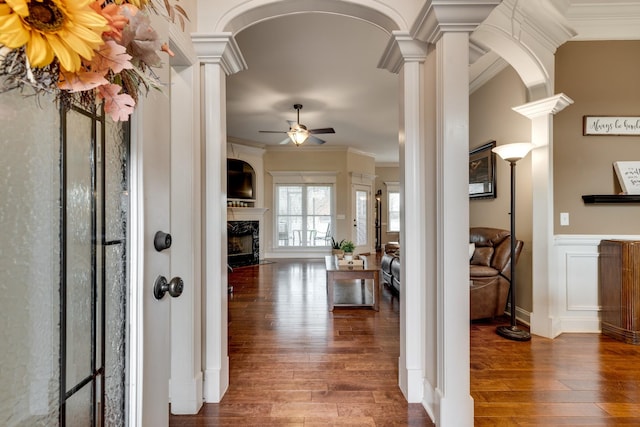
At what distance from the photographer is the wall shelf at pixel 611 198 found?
294cm

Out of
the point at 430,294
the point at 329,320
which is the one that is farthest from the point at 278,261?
the point at 430,294

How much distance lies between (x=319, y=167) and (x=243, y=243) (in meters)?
2.73

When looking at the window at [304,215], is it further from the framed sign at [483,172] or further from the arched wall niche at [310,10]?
the arched wall niche at [310,10]

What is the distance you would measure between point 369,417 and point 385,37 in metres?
3.34

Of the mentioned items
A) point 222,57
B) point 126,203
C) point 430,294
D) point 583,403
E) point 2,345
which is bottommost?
point 583,403

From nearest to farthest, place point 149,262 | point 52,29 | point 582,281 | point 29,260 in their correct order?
point 52,29, point 29,260, point 149,262, point 582,281

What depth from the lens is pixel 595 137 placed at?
121 inches

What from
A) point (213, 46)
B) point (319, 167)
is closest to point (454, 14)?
point (213, 46)

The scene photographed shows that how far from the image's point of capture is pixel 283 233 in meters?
8.11

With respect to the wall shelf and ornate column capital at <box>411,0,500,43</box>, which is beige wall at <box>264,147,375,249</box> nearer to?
the wall shelf

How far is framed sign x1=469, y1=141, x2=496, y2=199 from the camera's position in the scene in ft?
12.4

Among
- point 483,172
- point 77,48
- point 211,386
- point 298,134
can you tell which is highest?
point 298,134

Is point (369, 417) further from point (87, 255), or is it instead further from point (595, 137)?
point (595, 137)

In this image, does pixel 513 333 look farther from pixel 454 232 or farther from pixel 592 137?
pixel 592 137
